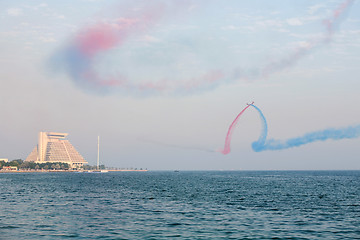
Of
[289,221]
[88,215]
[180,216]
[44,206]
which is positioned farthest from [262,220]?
[44,206]

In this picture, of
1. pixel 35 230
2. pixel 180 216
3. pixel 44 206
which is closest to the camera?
pixel 35 230

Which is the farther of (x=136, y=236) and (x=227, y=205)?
(x=227, y=205)

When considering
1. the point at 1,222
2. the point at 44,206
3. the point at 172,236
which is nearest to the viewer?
the point at 172,236

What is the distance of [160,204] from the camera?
260 ft

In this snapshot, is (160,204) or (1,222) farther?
(160,204)

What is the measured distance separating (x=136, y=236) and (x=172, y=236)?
3924 mm

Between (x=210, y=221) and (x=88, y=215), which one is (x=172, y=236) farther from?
(x=88, y=215)

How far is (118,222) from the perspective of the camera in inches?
2175

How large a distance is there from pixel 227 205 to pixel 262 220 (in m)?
20.0

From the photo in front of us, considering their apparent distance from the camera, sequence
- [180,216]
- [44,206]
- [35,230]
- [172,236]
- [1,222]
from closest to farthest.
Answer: [172,236]
[35,230]
[1,222]
[180,216]
[44,206]

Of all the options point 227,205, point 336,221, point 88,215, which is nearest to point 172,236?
point 88,215

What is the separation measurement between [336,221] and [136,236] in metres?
28.7

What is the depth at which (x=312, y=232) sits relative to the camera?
158ft

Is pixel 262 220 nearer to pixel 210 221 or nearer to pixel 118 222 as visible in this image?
pixel 210 221
